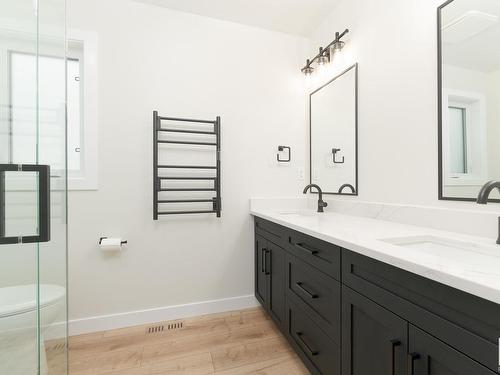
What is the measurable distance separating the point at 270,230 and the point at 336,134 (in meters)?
0.89

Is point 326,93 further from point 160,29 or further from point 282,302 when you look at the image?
point 282,302

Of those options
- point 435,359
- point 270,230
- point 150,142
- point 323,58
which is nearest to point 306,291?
point 270,230

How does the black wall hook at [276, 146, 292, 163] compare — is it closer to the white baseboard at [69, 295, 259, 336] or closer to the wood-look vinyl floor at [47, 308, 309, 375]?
the white baseboard at [69, 295, 259, 336]

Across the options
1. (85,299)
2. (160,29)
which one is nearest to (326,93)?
(160,29)

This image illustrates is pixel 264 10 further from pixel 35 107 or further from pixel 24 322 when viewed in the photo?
pixel 24 322

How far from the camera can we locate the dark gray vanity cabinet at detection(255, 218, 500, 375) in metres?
0.58

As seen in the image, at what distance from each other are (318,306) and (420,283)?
60 cm

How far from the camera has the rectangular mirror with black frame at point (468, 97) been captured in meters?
1.01

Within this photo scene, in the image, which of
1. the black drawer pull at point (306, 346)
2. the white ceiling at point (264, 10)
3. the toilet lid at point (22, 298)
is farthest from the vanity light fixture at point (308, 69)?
the toilet lid at point (22, 298)

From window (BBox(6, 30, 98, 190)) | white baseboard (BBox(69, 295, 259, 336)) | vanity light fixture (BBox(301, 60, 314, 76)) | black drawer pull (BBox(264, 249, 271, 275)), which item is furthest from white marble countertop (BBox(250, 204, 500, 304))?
vanity light fixture (BBox(301, 60, 314, 76))

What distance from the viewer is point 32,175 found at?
2.89 feet

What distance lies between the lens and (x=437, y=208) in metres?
1.22

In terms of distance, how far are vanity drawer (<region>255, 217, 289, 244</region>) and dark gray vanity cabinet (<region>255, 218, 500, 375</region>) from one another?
0.05 ft

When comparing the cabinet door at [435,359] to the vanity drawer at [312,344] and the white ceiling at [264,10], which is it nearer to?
the vanity drawer at [312,344]
